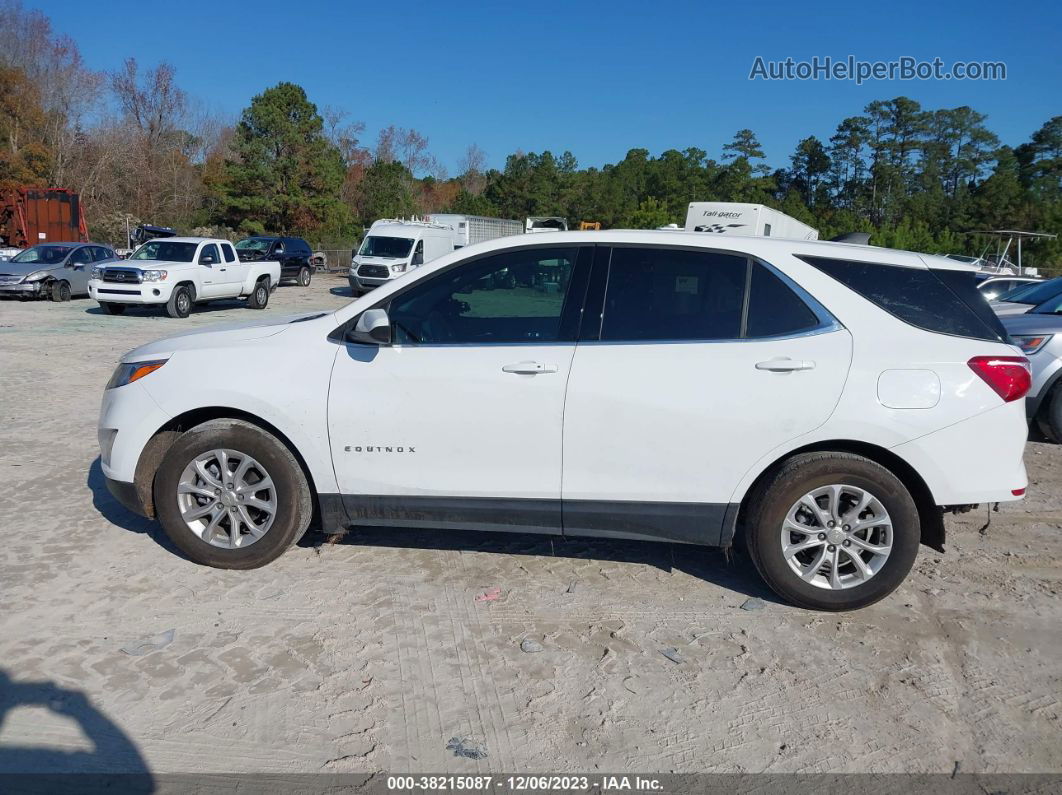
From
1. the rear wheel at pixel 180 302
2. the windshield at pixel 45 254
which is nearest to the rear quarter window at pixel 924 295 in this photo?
the rear wheel at pixel 180 302

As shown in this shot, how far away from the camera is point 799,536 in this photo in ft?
13.9

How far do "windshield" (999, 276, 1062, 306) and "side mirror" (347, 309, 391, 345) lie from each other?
8.46 metres

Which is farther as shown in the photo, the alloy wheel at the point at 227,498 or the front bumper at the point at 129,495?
the front bumper at the point at 129,495

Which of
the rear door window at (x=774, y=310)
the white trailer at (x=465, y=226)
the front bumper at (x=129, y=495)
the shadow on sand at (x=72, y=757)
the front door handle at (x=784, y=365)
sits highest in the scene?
the white trailer at (x=465, y=226)

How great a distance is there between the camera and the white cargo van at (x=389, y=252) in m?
27.0

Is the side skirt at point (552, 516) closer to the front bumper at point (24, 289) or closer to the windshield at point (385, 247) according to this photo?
the front bumper at point (24, 289)

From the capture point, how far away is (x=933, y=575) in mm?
4875

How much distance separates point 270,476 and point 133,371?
105cm

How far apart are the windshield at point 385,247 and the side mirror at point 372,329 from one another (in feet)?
78.8

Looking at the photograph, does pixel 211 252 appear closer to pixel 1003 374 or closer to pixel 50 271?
pixel 50 271

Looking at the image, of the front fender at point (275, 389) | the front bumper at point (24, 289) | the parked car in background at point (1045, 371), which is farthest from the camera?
the front bumper at point (24, 289)

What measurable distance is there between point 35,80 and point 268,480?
5946cm

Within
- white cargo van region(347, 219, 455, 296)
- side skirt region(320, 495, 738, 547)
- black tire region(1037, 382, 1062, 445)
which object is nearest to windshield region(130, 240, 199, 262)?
white cargo van region(347, 219, 455, 296)

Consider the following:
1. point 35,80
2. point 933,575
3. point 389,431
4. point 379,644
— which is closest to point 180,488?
point 389,431
